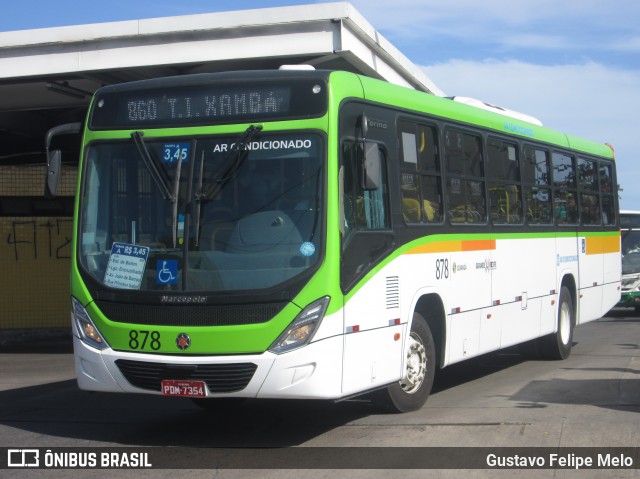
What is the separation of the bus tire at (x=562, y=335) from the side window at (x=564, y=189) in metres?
1.09

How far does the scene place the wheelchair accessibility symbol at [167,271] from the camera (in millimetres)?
8336

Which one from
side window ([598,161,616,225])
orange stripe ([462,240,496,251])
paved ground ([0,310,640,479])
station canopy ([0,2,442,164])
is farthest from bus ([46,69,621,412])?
side window ([598,161,616,225])

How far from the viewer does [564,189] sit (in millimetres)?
14734

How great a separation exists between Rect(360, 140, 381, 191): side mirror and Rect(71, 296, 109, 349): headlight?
8.61 feet

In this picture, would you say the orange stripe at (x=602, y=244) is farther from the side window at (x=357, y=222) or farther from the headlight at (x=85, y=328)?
the headlight at (x=85, y=328)

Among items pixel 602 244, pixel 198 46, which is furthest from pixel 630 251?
pixel 198 46

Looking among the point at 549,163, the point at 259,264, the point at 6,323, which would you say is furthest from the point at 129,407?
the point at 6,323

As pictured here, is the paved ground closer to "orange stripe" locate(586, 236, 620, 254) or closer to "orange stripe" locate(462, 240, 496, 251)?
"orange stripe" locate(462, 240, 496, 251)

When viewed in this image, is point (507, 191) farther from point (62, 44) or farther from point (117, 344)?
point (62, 44)

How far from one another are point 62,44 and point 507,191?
8056 millimetres

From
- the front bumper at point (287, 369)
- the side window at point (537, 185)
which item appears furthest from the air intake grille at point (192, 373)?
the side window at point (537, 185)

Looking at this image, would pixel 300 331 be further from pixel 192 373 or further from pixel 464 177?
pixel 464 177

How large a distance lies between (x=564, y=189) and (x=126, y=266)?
8.20 meters

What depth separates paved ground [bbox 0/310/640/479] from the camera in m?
7.90
